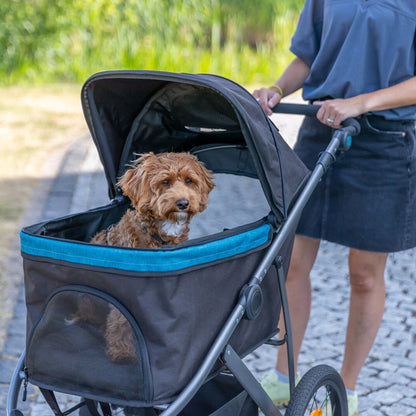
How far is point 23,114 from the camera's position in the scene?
Answer: 1009 centimetres

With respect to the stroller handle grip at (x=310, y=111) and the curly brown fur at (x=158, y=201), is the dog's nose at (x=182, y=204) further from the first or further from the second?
the stroller handle grip at (x=310, y=111)

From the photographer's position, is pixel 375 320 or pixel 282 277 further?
pixel 375 320

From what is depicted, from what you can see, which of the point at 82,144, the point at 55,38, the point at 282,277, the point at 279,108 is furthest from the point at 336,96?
the point at 55,38

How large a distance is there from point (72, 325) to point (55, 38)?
1108 cm

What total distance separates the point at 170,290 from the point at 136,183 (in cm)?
76

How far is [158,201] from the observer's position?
104 inches

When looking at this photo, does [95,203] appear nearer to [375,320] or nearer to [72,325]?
[375,320]

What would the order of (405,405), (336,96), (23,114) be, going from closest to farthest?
(336,96)
(405,405)
(23,114)

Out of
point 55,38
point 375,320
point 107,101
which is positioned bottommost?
point 375,320

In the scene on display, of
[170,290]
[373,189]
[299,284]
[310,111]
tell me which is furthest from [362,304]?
[170,290]

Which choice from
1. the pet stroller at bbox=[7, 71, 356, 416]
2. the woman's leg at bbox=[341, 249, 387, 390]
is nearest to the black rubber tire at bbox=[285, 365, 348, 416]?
the pet stroller at bbox=[7, 71, 356, 416]

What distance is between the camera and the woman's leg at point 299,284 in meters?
3.21

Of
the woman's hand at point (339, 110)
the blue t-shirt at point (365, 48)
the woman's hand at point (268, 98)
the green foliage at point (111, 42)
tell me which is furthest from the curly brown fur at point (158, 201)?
the green foliage at point (111, 42)

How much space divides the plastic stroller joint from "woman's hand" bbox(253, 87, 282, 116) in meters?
0.97
